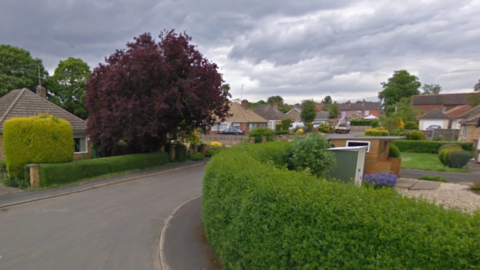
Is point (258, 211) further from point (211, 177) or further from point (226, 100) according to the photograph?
point (226, 100)

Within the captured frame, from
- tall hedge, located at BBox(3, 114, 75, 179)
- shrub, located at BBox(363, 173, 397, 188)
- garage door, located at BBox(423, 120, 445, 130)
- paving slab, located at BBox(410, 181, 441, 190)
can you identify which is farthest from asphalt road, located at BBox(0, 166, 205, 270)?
garage door, located at BBox(423, 120, 445, 130)

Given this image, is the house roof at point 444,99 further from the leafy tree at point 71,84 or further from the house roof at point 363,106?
the leafy tree at point 71,84

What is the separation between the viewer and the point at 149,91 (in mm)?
14758

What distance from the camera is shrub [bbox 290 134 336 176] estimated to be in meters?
7.84

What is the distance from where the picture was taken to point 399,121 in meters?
35.5

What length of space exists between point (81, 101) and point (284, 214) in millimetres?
34980

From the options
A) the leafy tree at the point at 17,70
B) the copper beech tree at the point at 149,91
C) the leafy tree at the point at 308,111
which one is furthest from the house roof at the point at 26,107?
the leafy tree at the point at 308,111

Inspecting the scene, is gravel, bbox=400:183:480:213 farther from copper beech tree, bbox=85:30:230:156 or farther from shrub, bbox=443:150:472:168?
copper beech tree, bbox=85:30:230:156

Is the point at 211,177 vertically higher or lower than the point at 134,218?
higher

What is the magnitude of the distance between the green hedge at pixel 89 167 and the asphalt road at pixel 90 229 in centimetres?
213

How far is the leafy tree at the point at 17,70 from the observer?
26.4 m

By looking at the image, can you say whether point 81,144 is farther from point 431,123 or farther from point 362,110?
point 362,110

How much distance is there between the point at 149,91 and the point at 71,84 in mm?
24581

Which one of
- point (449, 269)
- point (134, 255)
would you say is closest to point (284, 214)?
point (449, 269)
